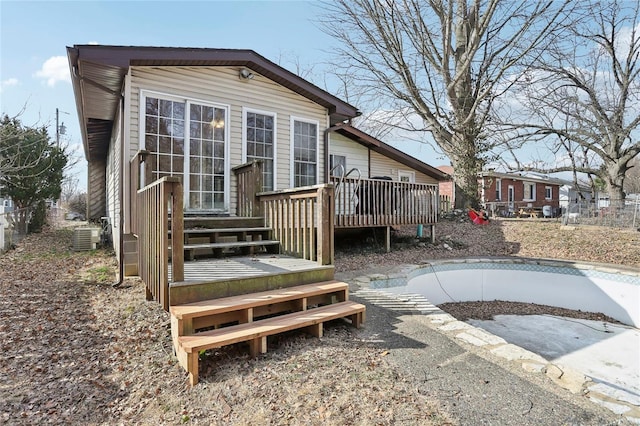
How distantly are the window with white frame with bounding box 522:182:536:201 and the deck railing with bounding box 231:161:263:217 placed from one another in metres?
25.1

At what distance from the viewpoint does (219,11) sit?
8766mm

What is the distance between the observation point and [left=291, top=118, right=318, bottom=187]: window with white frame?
25.1 feet

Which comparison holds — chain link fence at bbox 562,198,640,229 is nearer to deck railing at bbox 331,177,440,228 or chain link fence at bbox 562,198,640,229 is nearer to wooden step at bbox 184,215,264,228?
deck railing at bbox 331,177,440,228

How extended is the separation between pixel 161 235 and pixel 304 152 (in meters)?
5.16

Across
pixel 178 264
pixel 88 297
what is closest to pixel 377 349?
pixel 178 264

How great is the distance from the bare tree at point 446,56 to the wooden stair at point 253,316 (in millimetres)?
11231

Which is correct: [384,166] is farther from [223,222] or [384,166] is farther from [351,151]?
[223,222]

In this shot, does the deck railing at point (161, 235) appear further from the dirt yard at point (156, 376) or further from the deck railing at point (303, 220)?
the deck railing at point (303, 220)

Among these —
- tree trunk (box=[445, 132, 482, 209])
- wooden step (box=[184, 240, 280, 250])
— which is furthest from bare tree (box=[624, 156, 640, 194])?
wooden step (box=[184, 240, 280, 250])

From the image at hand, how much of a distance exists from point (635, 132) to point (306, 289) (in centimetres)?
1754

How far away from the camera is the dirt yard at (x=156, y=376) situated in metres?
2.24

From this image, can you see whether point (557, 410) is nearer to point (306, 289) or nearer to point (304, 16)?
point (306, 289)

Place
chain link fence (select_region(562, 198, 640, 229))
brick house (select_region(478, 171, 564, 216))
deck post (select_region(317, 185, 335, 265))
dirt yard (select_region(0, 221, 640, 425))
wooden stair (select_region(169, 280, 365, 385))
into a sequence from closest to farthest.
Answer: dirt yard (select_region(0, 221, 640, 425)) < wooden stair (select_region(169, 280, 365, 385)) < deck post (select_region(317, 185, 335, 265)) < chain link fence (select_region(562, 198, 640, 229)) < brick house (select_region(478, 171, 564, 216))

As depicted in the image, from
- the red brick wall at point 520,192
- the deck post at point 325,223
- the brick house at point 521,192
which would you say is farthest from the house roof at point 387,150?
the red brick wall at point 520,192
